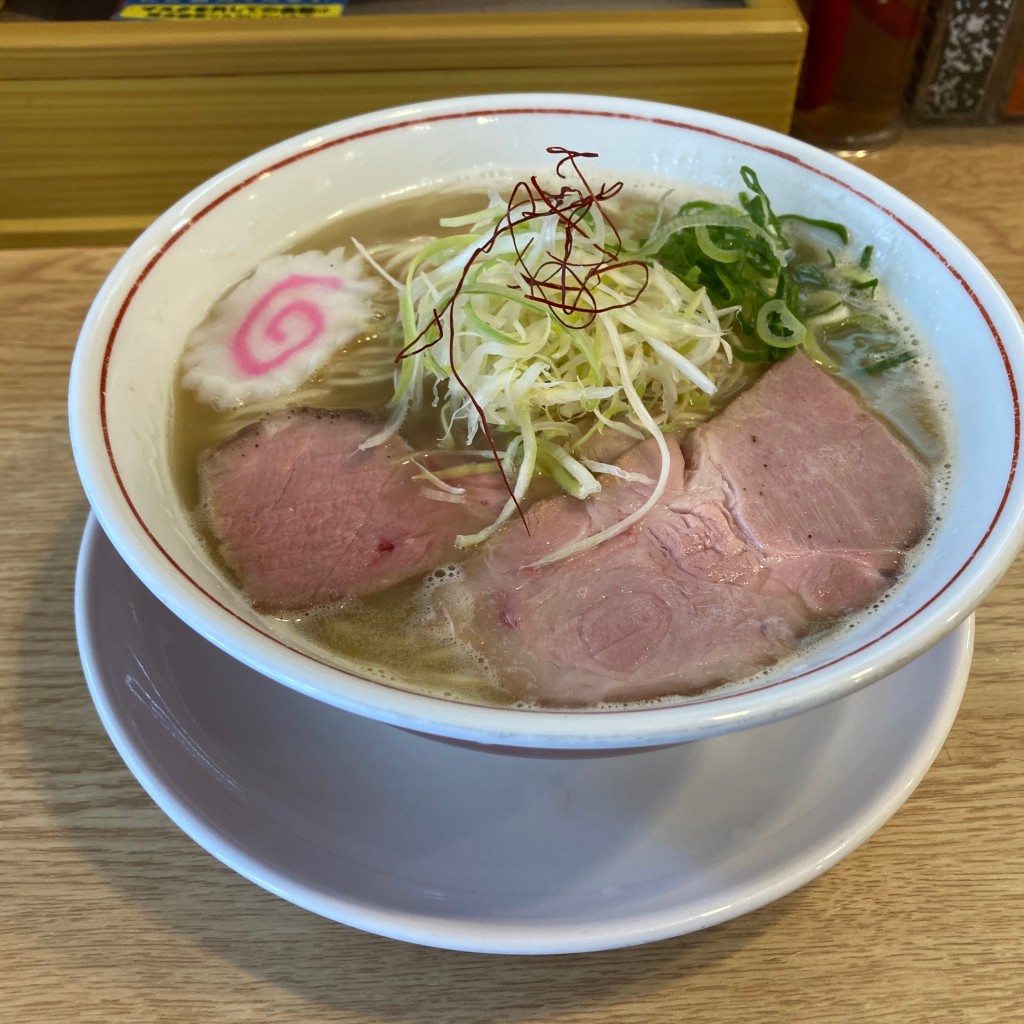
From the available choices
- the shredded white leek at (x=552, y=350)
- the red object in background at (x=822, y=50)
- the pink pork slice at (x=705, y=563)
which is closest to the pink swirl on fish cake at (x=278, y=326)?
the shredded white leek at (x=552, y=350)

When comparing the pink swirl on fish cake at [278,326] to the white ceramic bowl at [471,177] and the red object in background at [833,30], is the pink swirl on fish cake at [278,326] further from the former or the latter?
the red object in background at [833,30]

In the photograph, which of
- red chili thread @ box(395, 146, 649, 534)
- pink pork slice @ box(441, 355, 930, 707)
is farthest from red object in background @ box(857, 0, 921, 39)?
pink pork slice @ box(441, 355, 930, 707)

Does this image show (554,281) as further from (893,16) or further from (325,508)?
(893,16)

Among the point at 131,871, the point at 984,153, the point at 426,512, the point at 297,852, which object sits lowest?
the point at 131,871

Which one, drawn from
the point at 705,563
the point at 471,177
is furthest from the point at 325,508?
the point at 471,177

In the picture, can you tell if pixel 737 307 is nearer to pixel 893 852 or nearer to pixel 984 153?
pixel 893 852

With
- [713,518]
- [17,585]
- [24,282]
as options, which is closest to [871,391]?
[713,518]
